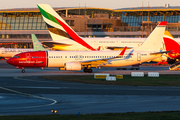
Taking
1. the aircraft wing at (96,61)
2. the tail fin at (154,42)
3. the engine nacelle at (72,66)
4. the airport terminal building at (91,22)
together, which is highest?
the airport terminal building at (91,22)

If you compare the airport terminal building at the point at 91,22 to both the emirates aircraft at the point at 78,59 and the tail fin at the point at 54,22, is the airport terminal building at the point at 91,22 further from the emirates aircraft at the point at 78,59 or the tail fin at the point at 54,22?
the emirates aircraft at the point at 78,59

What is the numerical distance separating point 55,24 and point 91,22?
63612 mm

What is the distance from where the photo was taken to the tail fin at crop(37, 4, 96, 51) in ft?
202

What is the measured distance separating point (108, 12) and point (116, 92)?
391 ft

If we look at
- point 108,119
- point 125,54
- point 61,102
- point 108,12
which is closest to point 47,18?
point 125,54

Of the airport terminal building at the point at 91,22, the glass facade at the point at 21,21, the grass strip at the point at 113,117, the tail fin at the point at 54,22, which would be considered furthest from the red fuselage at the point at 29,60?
the glass facade at the point at 21,21

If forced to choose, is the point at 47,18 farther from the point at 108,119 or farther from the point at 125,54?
the point at 108,119

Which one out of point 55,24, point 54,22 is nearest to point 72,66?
point 55,24

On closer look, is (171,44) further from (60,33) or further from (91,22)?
Answer: (91,22)

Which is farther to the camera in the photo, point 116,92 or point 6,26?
point 6,26

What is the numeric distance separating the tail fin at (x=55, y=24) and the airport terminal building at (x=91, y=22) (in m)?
60.0

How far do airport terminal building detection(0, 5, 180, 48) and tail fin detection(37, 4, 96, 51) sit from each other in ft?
197

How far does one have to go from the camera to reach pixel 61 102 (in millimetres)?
22359

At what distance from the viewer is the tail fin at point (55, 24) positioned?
61.6 m
